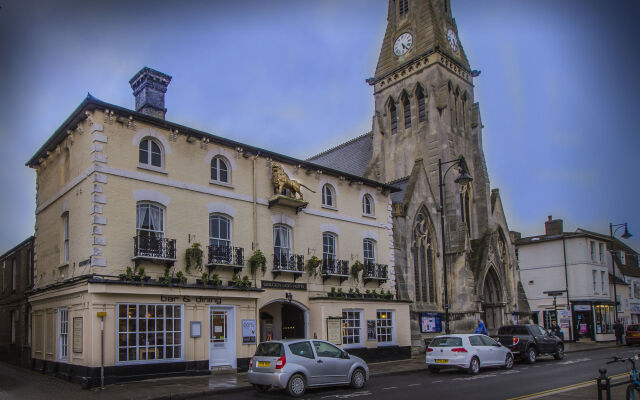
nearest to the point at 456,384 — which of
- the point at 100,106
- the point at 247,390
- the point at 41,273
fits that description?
the point at 247,390

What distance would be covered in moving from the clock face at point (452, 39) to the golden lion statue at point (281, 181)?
2448 centimetres

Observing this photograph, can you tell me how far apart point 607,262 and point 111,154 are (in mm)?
48499

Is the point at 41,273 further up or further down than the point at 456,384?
further up

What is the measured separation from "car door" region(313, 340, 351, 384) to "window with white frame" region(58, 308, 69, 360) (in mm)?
8917

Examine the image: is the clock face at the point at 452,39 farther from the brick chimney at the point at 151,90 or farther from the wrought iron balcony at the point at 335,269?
the brick chimney at the point at 151,90

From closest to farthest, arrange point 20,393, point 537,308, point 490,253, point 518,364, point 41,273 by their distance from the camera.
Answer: point 20,393, point 41,273, point 518,364, point 490,253, point 537,308

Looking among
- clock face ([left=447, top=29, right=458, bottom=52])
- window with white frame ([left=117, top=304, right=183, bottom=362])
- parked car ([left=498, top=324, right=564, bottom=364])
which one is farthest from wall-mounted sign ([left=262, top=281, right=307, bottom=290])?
clock face ([left=447, top=29, right=458, bottom=52])

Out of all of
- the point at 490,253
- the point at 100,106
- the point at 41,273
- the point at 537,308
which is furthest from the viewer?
the point at 537,308

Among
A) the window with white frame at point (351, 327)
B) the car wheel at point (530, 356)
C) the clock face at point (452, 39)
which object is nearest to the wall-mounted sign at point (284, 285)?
the window with white frame at point (351, 327)

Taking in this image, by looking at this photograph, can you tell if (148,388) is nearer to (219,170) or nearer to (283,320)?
(219,170)

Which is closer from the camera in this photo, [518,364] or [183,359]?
[183,359]

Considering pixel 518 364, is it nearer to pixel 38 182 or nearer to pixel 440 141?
pixel 440 141

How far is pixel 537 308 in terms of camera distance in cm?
5188

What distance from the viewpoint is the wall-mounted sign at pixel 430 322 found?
1238 inches
